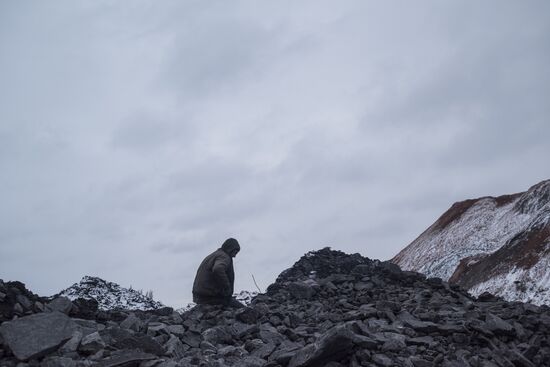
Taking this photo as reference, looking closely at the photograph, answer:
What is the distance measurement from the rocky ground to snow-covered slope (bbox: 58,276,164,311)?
2542 millimetres

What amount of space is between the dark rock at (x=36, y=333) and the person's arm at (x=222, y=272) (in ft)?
13.0

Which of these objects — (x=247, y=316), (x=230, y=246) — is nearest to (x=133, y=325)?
(x=247, y=316)

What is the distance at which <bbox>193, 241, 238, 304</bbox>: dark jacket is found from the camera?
1034 cm

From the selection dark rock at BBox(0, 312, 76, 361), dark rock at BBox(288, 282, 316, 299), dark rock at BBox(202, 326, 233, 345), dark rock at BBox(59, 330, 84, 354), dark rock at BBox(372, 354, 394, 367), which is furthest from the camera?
dark rock at BBox(288, 282, 316, 299)

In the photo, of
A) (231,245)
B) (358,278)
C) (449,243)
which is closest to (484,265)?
(449,243)

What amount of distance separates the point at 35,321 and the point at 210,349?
93.5 inches

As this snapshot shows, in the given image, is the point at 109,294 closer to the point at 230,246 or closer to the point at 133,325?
the point at 230,246

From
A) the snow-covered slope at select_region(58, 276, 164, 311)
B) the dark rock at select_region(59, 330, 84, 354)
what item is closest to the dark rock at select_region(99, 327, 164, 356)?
the dark rock at select_region(59, 330, 84, 354)

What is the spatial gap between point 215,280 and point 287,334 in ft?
9.73

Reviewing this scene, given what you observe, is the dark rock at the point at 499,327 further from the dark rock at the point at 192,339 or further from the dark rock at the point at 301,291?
the dark rock at the point at 301,291

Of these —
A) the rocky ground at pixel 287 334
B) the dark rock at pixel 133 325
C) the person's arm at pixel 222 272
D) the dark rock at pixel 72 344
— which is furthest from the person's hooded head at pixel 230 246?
the dark rock at pixel 72 344

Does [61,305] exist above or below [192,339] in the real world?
above

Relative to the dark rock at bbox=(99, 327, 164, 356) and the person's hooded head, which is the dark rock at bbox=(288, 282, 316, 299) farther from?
the dark rock at bbox=(99, 327, 164, 356)

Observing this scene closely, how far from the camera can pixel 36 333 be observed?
241 inches
